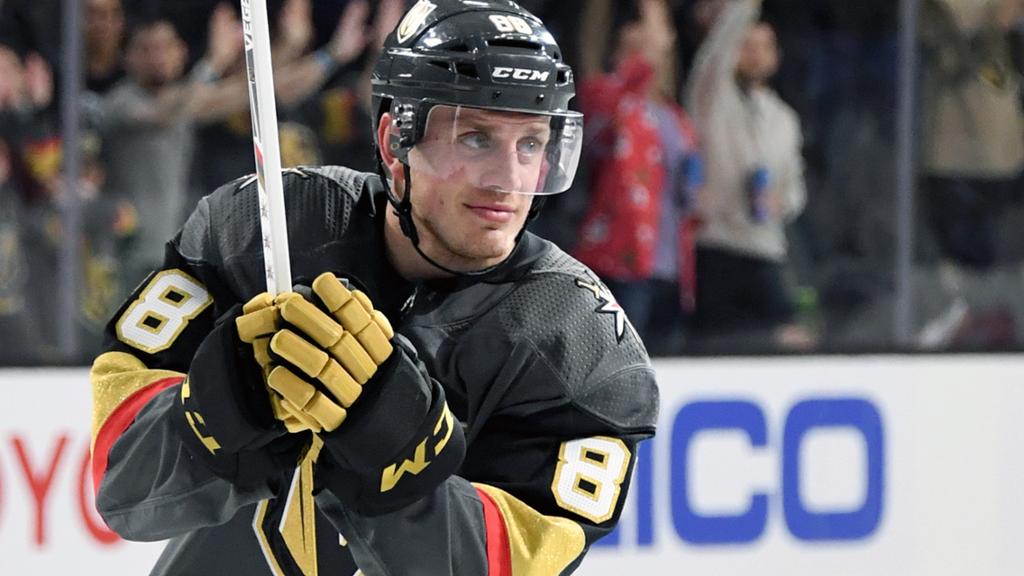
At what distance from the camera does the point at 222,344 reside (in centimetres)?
156

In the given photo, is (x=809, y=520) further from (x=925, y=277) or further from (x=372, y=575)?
(x=372, y=575)

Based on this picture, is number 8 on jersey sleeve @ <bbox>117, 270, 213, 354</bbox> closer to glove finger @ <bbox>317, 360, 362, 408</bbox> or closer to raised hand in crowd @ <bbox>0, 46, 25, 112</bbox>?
glove finger @ <bbox>317, 360, 362, 408</bbox>

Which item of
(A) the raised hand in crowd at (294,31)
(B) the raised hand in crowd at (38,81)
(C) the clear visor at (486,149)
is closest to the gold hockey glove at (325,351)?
(C) the clear visor at (486,149)

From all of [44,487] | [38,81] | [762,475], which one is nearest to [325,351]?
[44,487]

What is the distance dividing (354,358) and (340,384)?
26 millimetres

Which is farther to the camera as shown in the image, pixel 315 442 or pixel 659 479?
pixel 659 479

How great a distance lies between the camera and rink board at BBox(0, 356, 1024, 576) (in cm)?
344

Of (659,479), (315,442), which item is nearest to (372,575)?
(315,442)

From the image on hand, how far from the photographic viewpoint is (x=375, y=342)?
1538 millimetres

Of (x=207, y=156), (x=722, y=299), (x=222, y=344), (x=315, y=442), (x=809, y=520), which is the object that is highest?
(x=222, y=344)

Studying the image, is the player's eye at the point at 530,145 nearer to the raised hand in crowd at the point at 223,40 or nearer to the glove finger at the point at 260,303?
the glove finger at the point at 260,303

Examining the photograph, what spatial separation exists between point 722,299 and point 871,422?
0.49m

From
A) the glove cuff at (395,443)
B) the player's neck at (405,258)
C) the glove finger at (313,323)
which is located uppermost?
the glove finger at (313,323)

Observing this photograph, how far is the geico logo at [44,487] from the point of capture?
10.3 ft
